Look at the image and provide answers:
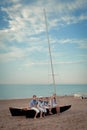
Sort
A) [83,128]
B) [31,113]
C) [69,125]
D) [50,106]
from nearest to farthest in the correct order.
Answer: [83,128], [69,125], [31,113], [50,106]

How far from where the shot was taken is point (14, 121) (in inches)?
497

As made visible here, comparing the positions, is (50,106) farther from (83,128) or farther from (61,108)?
(83,128)

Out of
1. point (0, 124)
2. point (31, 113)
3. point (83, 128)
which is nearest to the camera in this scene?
point (83, 128)

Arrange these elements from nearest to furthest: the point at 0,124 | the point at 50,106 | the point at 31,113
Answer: the point at 0,124 < the point at 31,113 < the point at 50,106

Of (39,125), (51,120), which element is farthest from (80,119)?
(39,125)

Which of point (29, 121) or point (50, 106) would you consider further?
point (50, 106)

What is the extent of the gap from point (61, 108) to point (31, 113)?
6.56 feet

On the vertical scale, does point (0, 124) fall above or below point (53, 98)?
below

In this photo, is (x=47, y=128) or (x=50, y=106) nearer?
(x=47, y=128)

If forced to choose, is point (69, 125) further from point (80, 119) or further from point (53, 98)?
point (53, 98)

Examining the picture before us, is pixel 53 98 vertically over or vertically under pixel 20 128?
over

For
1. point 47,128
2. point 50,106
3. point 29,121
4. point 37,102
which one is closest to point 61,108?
point 50,106

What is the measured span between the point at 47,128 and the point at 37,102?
9.43 feet

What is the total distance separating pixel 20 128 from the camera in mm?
10875
